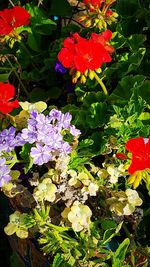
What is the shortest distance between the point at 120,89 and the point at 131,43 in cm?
23

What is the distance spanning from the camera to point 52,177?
1561 millimetres

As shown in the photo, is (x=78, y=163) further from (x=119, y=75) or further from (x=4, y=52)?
(x=4, y=52)

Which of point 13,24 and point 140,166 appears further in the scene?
point 13,24

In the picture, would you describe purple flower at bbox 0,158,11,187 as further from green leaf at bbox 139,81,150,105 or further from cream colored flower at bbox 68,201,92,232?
green leaf at bbox 139,81,150,105

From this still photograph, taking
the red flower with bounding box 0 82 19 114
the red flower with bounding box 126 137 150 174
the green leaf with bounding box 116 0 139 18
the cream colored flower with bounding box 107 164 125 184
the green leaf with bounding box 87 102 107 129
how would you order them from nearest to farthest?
the red flower with bounding box 126 137 150 174 < the cream colored flower with bounding box 107 164 125 184 < the red flower with bounding box 0 82 19 114 < the green leaf with bounding box 87 102 107 129 < the green leaf with bounding box 116 0 139 18

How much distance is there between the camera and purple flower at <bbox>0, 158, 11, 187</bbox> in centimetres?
149

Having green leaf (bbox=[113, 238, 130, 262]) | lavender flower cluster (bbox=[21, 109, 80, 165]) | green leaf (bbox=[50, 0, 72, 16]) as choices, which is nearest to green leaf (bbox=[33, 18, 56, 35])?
green leaf (bbox=[50, 0, 72, 16])

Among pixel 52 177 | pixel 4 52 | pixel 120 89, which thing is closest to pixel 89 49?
pixel 120 89

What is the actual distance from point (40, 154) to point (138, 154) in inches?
9.2

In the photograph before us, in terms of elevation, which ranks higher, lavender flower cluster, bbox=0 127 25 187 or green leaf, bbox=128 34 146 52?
green leaf, bbox=128 34 146 52

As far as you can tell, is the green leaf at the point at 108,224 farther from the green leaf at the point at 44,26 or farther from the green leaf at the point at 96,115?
the green leaf at the point at 44,26

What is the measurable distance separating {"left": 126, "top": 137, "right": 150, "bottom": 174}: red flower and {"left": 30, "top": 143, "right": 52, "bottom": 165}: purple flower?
191mm

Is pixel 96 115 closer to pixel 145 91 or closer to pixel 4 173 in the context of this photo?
pixel 145 91

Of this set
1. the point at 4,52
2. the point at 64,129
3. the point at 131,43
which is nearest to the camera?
the point at 64,129
